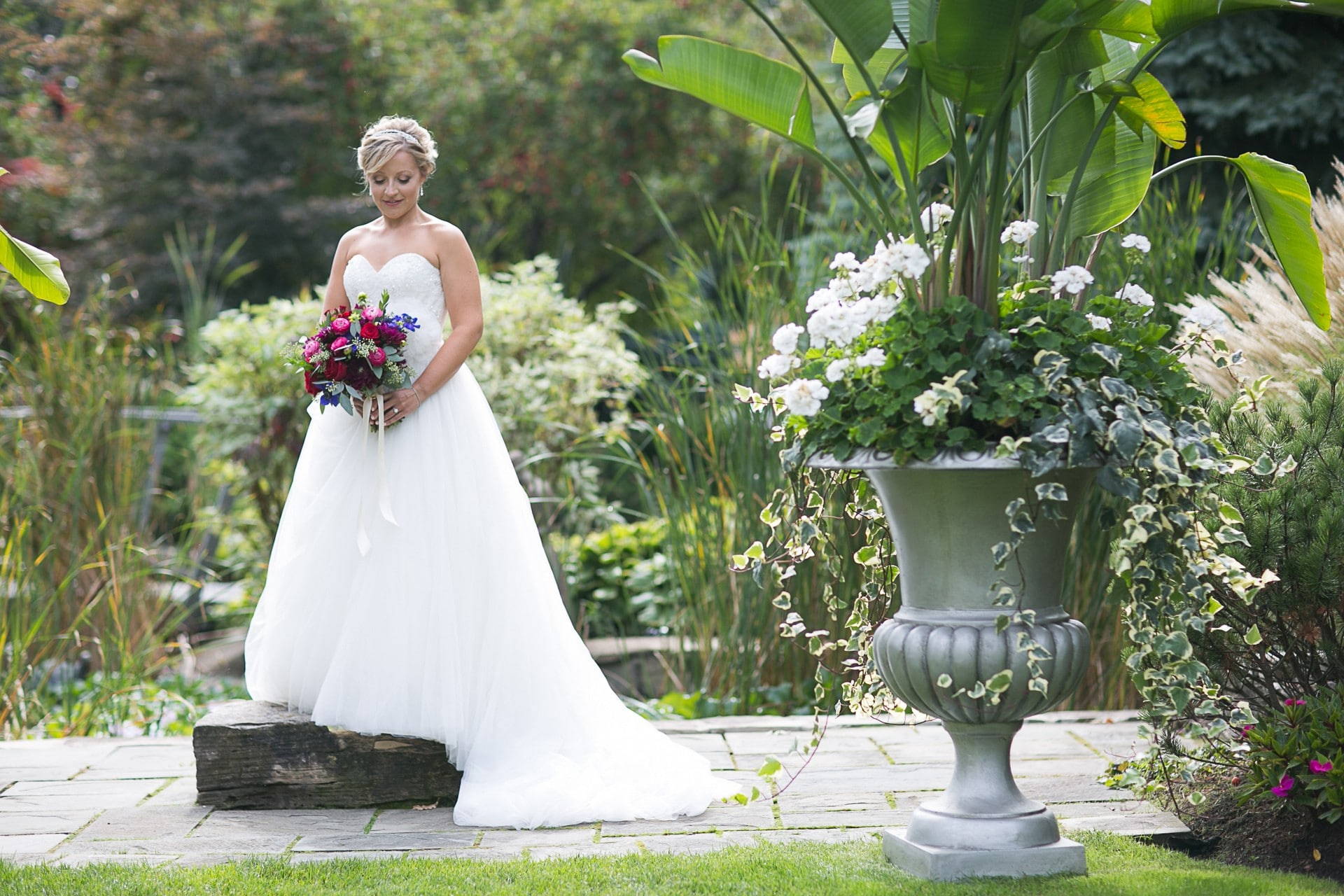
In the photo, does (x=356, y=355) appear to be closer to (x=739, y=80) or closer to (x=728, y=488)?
(x=739, y=80)

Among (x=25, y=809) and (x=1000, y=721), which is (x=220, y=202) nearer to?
(x=25, y=809)

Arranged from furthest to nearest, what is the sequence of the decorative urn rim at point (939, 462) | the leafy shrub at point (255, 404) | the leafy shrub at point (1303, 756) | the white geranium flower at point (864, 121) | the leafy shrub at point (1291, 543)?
1. the leafy shrub at point (255, 404)
2. the leafy shrub at point (1291, 543)
3. the leafy shrub at point (1303, 756)
4. the decorative urn rim at point (939, 462)
5. the white geranium flower at point (864, 121)

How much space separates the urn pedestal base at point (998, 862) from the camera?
279cm

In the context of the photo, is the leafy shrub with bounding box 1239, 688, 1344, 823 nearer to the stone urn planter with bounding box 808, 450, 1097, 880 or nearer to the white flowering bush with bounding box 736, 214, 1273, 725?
the white flowering bush with bounding box 736, 214, 1273, 725

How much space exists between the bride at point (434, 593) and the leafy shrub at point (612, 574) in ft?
8.96

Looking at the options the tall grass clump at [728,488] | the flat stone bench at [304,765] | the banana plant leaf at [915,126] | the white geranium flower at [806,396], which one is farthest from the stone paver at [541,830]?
the banana plant leaf at [915,126]

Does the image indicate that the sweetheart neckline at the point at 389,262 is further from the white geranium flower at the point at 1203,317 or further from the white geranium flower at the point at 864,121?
the white geranium flower at the point at 1203,317

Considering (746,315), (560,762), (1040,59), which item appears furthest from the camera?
(746,315)

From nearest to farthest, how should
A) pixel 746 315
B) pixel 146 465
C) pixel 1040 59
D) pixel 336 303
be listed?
pixel 1040 59 → pixel 336 303 → pixel 746 315 → pixel 146 465

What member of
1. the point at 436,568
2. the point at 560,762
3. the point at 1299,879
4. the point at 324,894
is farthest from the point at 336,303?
the point at 1299,879

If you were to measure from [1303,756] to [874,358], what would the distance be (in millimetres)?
1485

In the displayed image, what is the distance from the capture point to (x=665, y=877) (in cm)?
286

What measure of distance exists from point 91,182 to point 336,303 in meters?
9.01

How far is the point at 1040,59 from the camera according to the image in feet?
9.85
